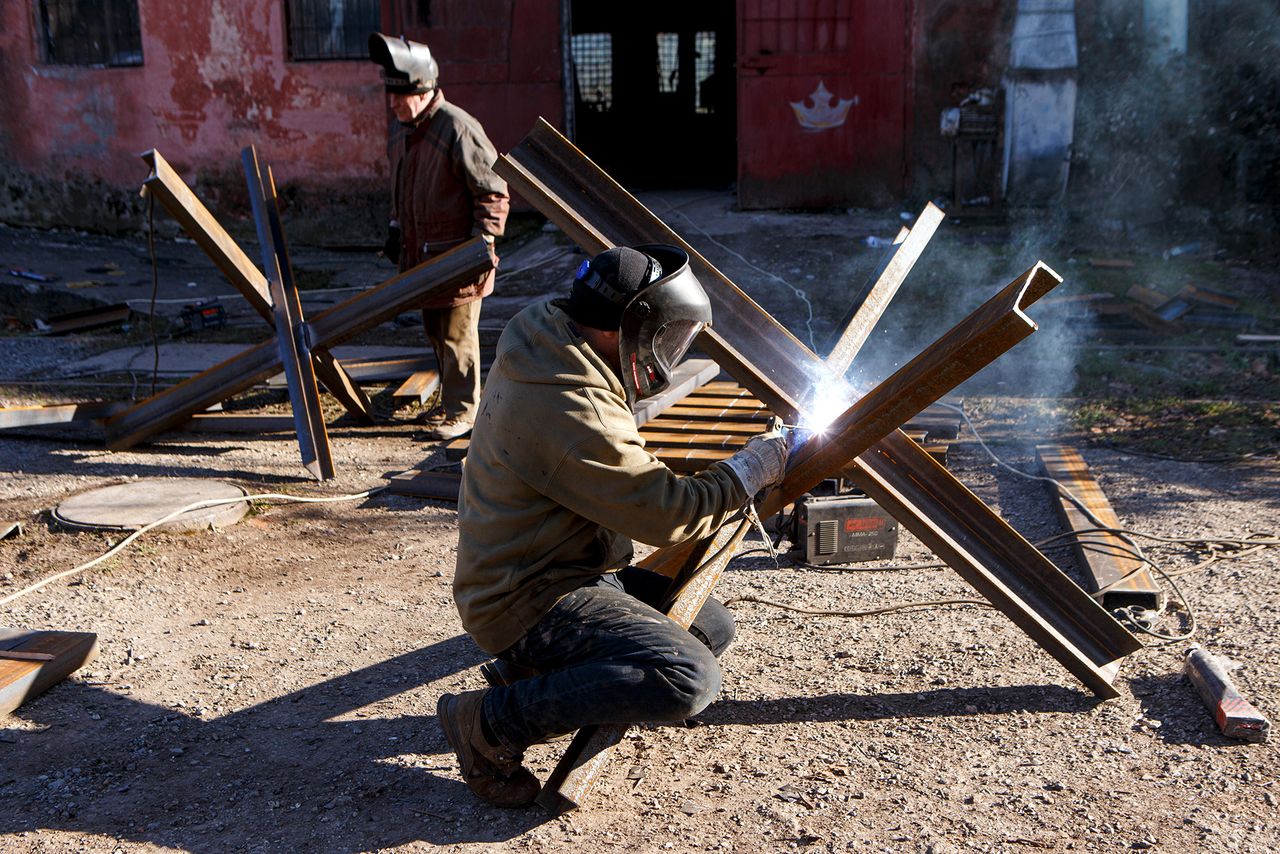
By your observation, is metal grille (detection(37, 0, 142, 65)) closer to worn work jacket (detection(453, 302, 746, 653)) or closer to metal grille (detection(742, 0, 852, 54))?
metal grille (detection(742, 0, 852, 54))

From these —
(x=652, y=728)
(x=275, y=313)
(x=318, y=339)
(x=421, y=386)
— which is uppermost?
(x=275, y=313)

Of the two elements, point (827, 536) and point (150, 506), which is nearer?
point (827, 536)

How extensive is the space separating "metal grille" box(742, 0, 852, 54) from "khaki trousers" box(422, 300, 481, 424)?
616 cm

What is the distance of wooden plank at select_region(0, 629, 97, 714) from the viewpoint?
3.44 metres

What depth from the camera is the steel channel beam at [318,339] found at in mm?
5688

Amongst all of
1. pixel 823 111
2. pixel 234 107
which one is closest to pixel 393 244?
pixel 823 111

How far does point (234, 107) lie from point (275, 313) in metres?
8.40

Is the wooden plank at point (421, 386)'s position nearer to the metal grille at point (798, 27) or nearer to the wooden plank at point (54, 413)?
the wooden plank at point (54, 413)

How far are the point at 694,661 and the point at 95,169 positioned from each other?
Result: 1347cm

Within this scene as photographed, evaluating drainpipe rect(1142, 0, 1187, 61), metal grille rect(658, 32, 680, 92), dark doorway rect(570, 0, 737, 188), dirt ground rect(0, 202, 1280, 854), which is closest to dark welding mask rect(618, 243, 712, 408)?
dirt ground rect(0, 202, 1280, 854)

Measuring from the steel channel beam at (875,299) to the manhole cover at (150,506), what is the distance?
9.72 ft

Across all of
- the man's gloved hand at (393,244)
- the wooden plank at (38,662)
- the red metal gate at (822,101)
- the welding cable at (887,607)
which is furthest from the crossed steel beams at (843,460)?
the red metal gate at (822,101)

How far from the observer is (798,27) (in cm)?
1111

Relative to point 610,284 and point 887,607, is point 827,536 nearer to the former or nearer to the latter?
point 887,607
